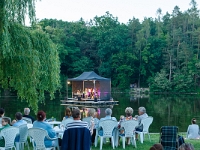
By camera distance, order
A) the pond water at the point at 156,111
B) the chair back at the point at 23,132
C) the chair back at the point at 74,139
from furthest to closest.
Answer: the pond water at the point at 156,111 → the chair back at the point at 23,132 → the chair back at the point at 74,139

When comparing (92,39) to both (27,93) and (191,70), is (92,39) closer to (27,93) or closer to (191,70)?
(191,70)

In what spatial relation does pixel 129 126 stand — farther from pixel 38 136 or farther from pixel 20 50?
pixel 20 50

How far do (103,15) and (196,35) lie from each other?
45.0 ft

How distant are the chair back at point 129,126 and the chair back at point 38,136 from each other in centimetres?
202

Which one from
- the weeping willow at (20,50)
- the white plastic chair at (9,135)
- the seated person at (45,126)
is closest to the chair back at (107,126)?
the seated person at (45,126)

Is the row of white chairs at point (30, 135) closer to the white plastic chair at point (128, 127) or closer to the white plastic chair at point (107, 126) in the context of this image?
the white plastic chair at point (107, 126)

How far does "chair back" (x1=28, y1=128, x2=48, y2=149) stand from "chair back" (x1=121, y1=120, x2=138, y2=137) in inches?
79.7

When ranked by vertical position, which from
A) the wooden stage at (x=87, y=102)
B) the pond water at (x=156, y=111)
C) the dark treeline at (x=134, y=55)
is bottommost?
the pond water at (x=156, y=111)

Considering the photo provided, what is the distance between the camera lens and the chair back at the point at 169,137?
5.32 meters

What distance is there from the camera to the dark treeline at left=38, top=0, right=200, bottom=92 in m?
41.7

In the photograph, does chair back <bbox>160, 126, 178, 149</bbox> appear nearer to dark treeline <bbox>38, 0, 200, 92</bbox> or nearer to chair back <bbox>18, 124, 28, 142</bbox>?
chair back <bbox>18, 124, 28, 142</bbox>

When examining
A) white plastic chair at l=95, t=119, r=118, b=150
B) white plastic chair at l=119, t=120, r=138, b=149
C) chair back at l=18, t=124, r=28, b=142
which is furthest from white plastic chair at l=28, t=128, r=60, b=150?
white plastic chair at l=119, t=120, r=138, b=149

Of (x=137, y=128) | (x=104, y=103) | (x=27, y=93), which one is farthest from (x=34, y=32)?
(x=104, y=103)

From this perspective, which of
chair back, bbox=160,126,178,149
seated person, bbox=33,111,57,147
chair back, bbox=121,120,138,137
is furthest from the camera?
chair back, bbox=121,120,138,137
